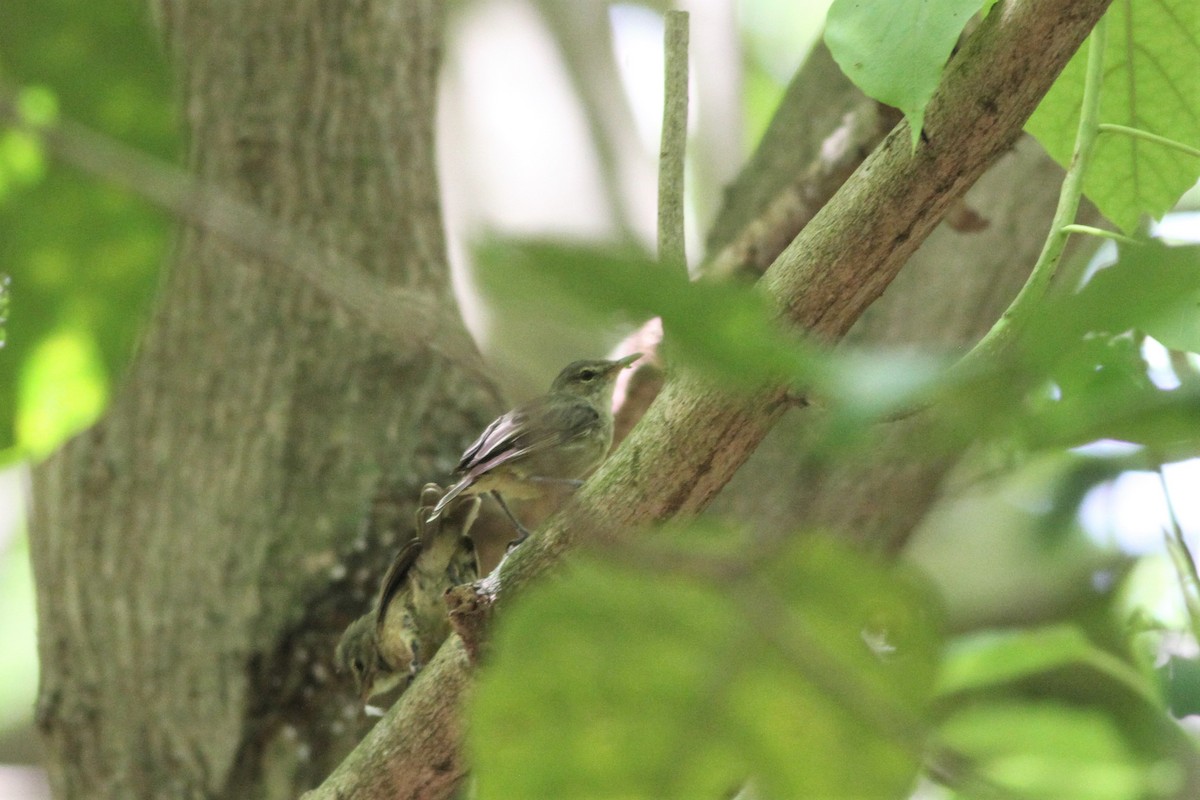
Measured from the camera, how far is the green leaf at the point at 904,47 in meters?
0.82

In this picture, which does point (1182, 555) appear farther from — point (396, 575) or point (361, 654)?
point (361, 654)

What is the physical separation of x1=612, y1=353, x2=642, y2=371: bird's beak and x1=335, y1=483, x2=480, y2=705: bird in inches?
23.0

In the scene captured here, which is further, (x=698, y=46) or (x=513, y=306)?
(x=698, y=46)

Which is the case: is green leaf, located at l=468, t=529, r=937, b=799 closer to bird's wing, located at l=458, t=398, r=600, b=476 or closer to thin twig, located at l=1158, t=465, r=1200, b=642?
thin twig, located at l=1158, t=465, r=1200, b=642

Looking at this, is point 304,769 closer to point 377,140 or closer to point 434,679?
point 434,679

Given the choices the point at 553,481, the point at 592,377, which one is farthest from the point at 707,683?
the point at 592,377

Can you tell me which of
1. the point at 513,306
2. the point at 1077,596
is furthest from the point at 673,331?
the point at 1077,596

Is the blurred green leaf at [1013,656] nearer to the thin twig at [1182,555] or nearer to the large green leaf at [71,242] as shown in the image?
the thin twig at [1182,555]

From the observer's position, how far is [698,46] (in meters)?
5.72

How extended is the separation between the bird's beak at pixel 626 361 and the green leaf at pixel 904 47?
1.83 meters

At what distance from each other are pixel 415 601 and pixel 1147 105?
4.60 feet

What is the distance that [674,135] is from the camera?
1400 mm

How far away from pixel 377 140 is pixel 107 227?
2677mm

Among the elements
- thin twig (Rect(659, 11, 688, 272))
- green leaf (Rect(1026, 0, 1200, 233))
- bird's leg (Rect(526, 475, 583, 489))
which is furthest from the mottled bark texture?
green leaf (Rect(1026, 0, 1200, 233))
